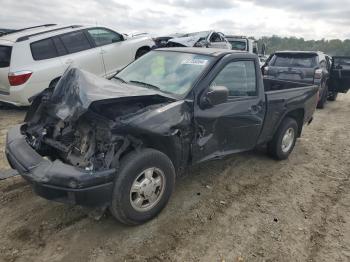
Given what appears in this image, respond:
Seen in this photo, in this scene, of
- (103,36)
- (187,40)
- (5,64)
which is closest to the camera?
(5,64)

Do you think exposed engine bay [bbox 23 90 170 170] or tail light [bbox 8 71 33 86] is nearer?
exposed engine bay [bbox 23 90 170 170]

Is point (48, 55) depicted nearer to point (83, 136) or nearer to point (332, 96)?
point (83, 136)

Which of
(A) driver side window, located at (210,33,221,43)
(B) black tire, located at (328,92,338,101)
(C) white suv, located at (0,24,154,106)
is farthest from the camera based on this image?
(A) driver side window, located at (210,33,221,43)

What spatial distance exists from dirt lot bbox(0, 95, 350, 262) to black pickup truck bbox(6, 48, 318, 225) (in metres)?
0.32

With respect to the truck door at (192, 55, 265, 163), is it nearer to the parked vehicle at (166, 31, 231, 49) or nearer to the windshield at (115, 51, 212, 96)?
the windshield at (115, 51, 212, 96)

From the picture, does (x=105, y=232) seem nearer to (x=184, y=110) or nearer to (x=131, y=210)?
(x=131, y=210)

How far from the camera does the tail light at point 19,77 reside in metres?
7.37

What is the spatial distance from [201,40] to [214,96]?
844cm

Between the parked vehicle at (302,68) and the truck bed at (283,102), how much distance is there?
→ 12.2ft

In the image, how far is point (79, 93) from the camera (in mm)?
3312

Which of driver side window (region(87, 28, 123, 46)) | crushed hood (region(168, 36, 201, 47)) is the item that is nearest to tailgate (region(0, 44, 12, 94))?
driver side window (region(87, 28, 123, 46))

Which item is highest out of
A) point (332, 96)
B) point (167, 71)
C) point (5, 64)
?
point (167, 71)

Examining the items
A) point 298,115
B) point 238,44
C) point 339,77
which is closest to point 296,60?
point 339,77

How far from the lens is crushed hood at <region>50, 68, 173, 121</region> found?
3166 mm
